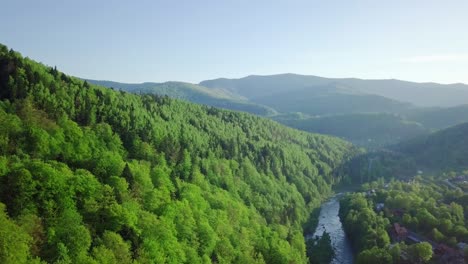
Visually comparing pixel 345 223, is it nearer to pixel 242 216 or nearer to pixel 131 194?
pixel 242 216

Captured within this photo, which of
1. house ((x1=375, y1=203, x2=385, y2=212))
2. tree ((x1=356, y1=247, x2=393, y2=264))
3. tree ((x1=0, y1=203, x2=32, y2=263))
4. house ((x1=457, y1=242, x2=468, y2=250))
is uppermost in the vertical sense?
tree ((x1=0, y1=203, x2=32, y2=263))

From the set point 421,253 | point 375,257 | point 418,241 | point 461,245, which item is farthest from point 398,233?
point 375,257

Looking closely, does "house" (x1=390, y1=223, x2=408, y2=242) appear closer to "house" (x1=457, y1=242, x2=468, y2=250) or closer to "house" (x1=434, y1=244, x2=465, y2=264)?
"house" (x1=434, y1=244, x2=465, y2=264)

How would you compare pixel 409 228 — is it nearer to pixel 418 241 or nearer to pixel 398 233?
pixel 398 233

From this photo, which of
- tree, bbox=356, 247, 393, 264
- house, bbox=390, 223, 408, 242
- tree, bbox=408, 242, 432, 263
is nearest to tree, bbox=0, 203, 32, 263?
tree, bbox=356, 247, 393, 264

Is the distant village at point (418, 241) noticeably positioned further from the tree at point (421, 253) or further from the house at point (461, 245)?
the tree at point (421, 253)

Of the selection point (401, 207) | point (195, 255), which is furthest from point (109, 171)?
point (401, 207)

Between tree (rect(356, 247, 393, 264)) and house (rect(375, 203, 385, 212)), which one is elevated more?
tree (rect(356, 247, 393, 264))
